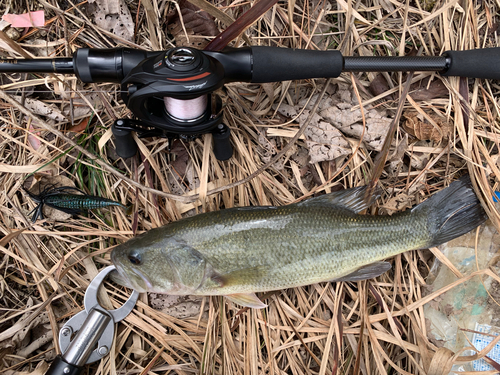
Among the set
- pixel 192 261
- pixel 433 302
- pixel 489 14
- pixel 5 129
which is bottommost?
pixel 433 302

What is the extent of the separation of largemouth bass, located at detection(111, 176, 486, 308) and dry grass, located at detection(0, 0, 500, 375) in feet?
0.94

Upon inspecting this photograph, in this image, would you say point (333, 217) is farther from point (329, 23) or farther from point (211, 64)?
point (329, 23)

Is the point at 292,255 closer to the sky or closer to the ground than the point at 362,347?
closer to the sky

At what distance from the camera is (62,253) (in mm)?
2979

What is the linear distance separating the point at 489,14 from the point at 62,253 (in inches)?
164

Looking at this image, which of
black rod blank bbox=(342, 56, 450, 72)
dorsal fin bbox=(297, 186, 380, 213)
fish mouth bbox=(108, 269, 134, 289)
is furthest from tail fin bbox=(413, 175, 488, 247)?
fish mouth bbox=(108, 269, 134, 289)

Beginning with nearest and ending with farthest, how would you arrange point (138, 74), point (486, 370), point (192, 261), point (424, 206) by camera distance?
point (138, 74) → point (192, 261) → point (424, 206) → point (486, 370)

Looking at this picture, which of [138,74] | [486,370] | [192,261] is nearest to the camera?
[138,74]

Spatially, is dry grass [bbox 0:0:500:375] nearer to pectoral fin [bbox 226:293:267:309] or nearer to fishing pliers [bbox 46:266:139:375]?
fishing pliers [bbox 46:266:139:375]

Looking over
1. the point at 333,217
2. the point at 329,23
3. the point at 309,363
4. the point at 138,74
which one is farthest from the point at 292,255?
the point at 329,23

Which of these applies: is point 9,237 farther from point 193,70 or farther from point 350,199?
point 350,199

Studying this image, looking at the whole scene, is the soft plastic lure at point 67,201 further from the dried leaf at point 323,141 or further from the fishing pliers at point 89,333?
the dried leaf at point 323,141

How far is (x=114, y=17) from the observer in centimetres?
286

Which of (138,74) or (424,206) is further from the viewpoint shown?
(424,206)
